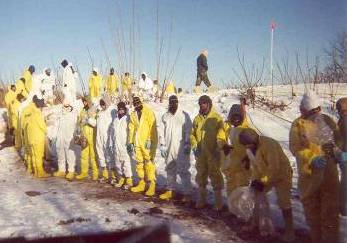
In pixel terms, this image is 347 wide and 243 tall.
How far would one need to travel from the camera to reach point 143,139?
845 cm

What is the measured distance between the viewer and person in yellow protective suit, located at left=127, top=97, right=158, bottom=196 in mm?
8438

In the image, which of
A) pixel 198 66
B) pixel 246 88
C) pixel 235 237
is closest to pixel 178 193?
pixel 235 237

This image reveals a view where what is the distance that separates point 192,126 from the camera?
7660 mm

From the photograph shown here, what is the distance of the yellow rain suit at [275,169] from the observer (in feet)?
17.8

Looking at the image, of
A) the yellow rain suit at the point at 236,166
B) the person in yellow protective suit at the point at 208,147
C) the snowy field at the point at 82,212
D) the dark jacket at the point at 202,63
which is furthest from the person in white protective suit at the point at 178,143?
the dark jacket at the point at 202,63

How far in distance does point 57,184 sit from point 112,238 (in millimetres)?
4571

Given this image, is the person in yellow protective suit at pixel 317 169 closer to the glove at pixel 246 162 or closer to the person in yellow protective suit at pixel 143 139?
the glove at pixel 246 162

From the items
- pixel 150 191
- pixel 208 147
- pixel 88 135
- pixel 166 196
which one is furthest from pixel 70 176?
pixel 208 147

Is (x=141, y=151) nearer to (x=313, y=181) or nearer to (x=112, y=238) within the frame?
(x=112, y=238)

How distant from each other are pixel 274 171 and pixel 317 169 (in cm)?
66

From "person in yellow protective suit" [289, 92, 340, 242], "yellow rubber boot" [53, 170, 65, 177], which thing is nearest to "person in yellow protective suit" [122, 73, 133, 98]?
"yellow rubber boot" [53, 170, 65, 177]

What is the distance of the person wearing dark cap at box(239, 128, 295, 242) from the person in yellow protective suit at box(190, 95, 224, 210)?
1491 millimetres

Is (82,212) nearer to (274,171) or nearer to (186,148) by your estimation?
(186,148)

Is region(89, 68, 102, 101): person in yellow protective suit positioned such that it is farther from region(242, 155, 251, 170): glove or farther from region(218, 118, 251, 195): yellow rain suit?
region(242, 155, 251, 170): glove
